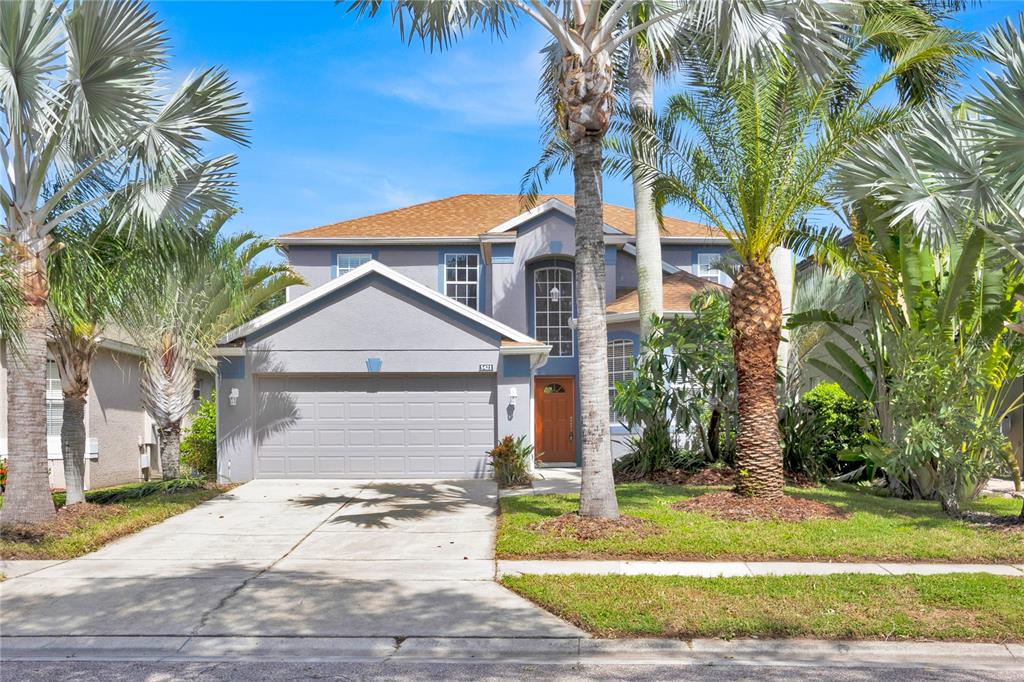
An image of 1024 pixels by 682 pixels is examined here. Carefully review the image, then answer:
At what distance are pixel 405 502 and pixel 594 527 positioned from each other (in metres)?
4.53

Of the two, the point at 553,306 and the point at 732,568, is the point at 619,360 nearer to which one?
the point at 553,306

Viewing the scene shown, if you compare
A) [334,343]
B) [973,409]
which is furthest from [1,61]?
[973,409]

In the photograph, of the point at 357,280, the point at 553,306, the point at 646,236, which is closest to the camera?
the point at 357,280

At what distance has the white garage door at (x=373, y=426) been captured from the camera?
1664 cm

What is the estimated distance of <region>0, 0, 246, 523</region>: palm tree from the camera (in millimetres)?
9516

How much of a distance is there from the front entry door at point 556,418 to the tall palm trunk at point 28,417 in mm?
12255

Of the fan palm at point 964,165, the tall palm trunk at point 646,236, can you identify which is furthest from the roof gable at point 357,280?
the fan palm at point 964,165

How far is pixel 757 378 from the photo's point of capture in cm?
1187

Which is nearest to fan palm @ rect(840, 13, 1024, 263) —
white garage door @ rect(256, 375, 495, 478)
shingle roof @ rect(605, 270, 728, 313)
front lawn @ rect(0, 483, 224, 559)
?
shingle roof @ rect(605, 270, 728, 313)

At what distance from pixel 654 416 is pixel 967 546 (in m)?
7.27

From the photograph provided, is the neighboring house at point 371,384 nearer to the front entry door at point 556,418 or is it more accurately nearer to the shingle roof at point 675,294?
the shingle roof at point 675,294

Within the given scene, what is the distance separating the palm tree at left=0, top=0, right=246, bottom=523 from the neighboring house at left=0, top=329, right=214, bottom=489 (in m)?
5.73

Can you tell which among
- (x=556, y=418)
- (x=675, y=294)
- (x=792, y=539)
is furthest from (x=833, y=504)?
(x=556, y=418)

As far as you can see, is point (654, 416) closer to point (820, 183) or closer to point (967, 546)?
point (820, 183)
